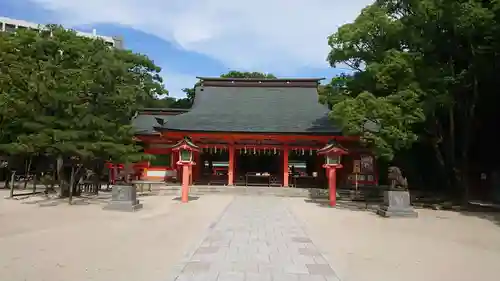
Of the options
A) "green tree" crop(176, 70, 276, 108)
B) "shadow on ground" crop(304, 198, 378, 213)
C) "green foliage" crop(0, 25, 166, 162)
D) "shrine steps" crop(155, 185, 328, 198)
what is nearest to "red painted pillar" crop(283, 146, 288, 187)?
"shrine steps" crop(155, 185, 328, 198)

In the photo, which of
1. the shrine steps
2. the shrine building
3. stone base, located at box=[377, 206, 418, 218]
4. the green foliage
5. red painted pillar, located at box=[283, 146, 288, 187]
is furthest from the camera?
red painted pillar, located at box=[283, 146, 288, 187]

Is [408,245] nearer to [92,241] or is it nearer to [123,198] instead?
[92,241]

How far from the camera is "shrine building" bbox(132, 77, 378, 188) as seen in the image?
22.7 m

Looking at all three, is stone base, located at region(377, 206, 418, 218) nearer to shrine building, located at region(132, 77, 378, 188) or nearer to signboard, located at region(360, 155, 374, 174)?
shrine building, located at region(132, 77, 378, 188)

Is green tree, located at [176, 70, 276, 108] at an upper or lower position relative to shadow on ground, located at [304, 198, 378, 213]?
upper

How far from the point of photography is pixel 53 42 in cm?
1603

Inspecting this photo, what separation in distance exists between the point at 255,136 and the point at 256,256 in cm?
1621

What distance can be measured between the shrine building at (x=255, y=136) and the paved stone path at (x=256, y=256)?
1106 cm

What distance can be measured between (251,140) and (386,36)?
9.58 metres

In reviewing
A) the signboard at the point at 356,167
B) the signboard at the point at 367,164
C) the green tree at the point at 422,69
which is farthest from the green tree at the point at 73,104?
the signboard at the point at 367,164

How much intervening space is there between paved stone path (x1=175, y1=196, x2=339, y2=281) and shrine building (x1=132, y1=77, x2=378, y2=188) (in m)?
11.1

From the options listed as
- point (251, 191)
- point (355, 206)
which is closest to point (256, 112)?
point (251, 191)

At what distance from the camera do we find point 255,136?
22828 millimetres

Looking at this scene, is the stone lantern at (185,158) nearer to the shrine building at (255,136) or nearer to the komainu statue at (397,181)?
the shrine building at (255,136)
